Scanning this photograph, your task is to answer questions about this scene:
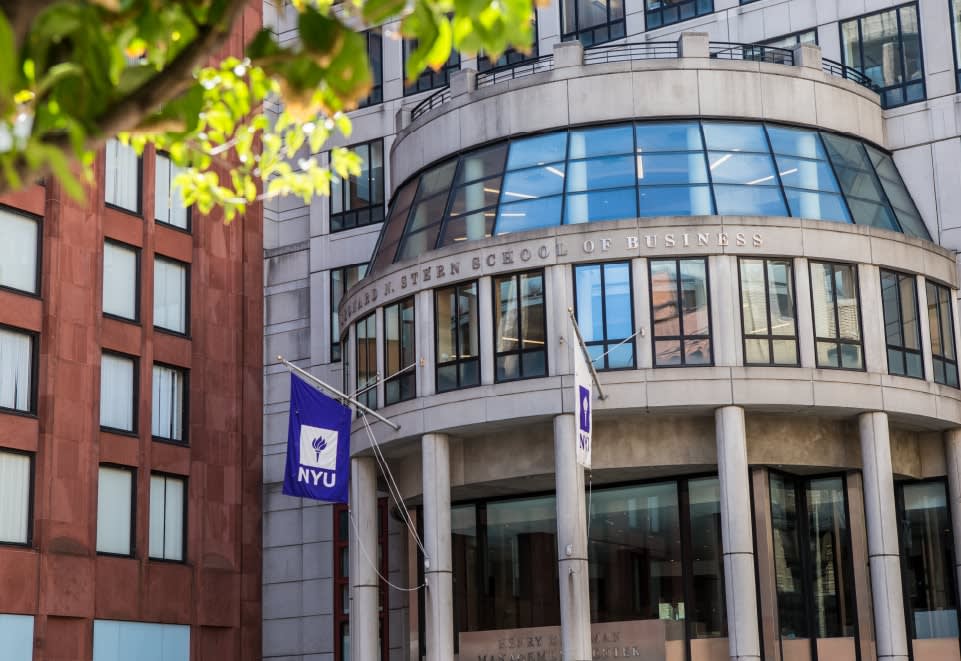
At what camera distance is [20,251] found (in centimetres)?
4125

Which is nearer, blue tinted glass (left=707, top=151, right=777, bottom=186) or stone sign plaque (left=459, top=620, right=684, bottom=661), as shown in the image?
stone sign plaque (left=459, top=620, right=684, bottom=661)

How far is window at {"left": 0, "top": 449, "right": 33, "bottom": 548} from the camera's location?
39312 millimetres

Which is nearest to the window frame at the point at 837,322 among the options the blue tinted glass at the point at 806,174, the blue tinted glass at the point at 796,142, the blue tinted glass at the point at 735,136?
the blue tinted glass at the point at 806,174

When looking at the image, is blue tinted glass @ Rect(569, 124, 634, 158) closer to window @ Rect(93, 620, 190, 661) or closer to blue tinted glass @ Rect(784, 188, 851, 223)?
blue tinted glass @ Rect(784, 188, 851, 223)

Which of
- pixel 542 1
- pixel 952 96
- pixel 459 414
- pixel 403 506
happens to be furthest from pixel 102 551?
pixel 542 1

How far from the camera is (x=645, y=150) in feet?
118

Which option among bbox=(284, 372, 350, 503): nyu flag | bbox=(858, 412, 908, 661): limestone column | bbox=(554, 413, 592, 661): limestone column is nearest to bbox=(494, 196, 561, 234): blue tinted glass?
bbox=(554, 413, 592, 661): limestone column

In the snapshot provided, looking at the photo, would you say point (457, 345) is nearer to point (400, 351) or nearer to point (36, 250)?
point (400, 351)

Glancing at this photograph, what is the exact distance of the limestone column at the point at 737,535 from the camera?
32.2m

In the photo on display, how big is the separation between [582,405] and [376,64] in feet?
70.5

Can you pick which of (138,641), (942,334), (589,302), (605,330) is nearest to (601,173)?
(589,302)

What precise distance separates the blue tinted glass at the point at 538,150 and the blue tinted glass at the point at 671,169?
6.90ft

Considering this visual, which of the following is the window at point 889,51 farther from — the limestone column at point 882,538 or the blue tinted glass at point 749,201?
the limestone column at point 882,538

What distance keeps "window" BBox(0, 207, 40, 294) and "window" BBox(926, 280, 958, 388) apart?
79.9ft
